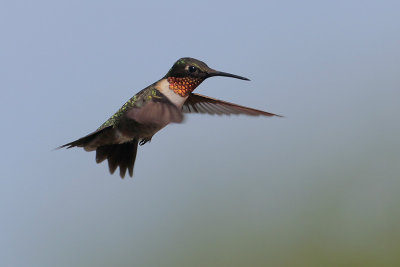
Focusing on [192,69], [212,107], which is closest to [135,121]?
[192,69]

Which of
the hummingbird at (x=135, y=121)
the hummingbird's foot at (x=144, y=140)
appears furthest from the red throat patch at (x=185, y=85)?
the hummingbird's foot at (x=144, y=140)

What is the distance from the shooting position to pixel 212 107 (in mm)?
2578

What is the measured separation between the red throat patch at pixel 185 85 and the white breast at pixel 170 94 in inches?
0.6

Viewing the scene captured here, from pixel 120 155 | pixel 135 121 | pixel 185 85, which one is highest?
pixel 185 85

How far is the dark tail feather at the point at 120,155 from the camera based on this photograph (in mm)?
2021

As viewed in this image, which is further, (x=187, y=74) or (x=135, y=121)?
(x=187, y=74)

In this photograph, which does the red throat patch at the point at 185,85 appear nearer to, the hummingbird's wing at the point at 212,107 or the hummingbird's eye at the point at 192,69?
the hummingbird's eye at the point at 192,69

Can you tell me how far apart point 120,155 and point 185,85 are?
37 cm

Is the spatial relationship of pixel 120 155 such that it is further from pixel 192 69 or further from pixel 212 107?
pixel 212 107

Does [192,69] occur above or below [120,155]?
above

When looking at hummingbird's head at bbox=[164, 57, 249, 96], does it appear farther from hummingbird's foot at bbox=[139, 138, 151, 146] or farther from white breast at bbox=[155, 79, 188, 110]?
hummingbird's foot at bbox=[139, 138, 151, 146]

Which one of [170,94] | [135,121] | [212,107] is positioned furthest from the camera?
[212,107]

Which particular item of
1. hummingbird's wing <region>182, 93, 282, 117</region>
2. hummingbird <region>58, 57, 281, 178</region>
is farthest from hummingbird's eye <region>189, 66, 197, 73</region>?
hummingbird's wing <region>182, 93, 282, 117</region>

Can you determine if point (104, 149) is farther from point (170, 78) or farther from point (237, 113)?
point (237, 113)
